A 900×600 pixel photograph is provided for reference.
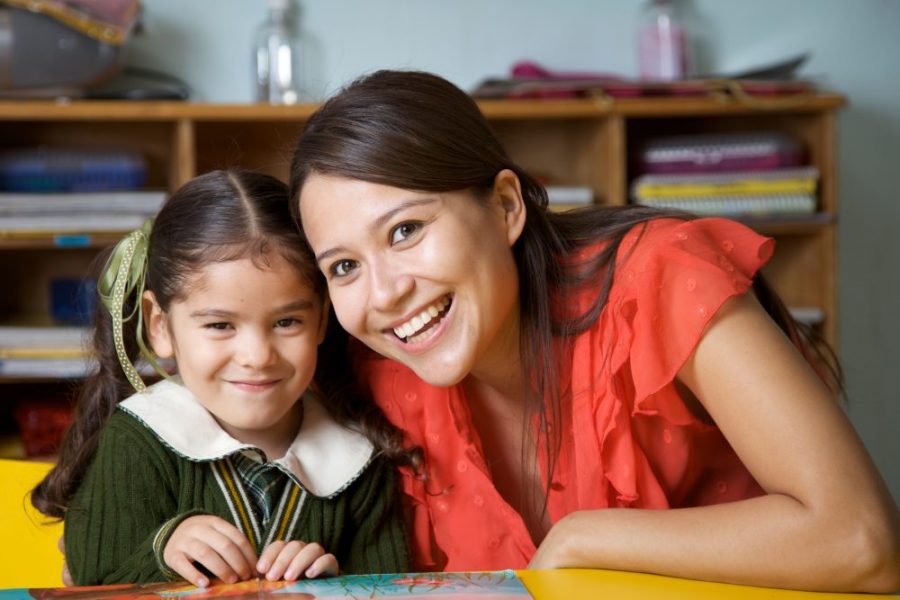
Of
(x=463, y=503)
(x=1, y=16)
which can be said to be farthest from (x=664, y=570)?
(x=1, y=16)

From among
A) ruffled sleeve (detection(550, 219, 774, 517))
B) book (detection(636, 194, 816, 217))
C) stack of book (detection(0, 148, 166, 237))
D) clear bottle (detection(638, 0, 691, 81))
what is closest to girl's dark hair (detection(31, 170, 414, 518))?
ruffled sleeve (detection(550, 219, 774, 517))

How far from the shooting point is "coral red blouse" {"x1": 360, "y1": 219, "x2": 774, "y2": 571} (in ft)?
3.72

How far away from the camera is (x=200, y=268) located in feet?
3.97

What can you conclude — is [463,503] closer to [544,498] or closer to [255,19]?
[544,498]

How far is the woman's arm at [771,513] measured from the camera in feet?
3.05

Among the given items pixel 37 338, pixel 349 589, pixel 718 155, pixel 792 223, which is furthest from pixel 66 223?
pixel 349 589

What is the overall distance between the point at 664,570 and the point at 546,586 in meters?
0.13

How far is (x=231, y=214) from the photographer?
48.5 inches

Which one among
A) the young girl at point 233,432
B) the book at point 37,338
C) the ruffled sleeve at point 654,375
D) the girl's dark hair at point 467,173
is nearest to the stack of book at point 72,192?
the book at point 37,338

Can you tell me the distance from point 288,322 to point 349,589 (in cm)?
41

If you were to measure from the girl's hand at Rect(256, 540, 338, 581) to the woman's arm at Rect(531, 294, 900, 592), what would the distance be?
0.65ft

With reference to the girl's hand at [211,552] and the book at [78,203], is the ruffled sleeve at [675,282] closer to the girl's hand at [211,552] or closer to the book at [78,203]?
the girl's hand at [211,552]

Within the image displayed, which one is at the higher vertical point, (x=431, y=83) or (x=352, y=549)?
(x=431, y=83)

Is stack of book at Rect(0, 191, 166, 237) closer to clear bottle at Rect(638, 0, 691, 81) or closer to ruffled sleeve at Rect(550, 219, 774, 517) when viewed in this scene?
clear bottle at Rect(638, 0, 691, 81)
